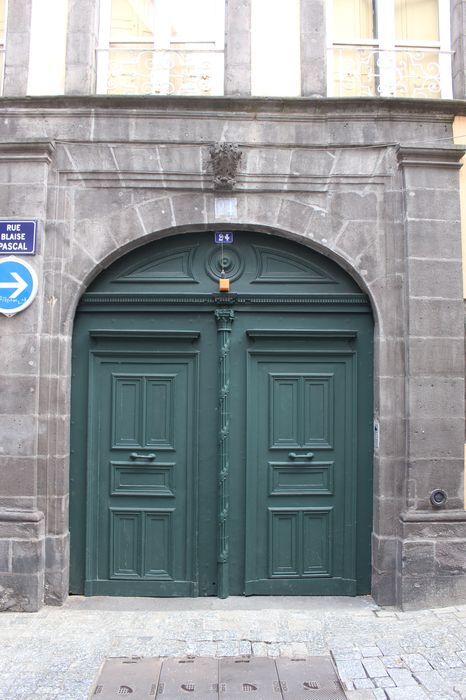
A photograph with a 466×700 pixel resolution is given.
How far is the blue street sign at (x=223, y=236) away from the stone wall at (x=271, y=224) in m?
0.19

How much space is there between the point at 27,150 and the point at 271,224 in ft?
7.81

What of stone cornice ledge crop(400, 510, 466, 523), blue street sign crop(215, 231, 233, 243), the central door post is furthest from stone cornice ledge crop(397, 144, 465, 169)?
stone cornice ledge crop(400, 510, 466, 523)

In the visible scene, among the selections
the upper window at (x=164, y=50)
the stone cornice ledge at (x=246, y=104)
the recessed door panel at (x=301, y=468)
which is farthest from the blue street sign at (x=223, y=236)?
the upper window at (x=164, y=50)

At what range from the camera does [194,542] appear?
565cm

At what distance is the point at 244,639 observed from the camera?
15.5ft

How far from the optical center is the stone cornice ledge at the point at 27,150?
5508 millimetres

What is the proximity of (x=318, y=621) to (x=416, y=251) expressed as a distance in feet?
11.2

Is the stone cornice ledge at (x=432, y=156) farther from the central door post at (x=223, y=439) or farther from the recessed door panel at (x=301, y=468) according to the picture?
the central door post at (x=223, y=439)

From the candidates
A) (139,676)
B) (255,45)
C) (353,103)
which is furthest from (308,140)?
(139,676)

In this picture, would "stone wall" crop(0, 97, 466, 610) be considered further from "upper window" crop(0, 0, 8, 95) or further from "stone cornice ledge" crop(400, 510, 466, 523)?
"upper window" crop(0, 0, 8, 95)

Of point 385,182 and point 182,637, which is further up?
point 385,182

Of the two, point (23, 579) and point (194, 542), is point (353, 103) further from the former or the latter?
point (23, 579)

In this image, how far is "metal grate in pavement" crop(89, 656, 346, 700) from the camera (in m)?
3.96

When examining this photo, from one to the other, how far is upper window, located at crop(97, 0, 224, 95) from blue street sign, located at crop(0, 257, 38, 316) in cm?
199
